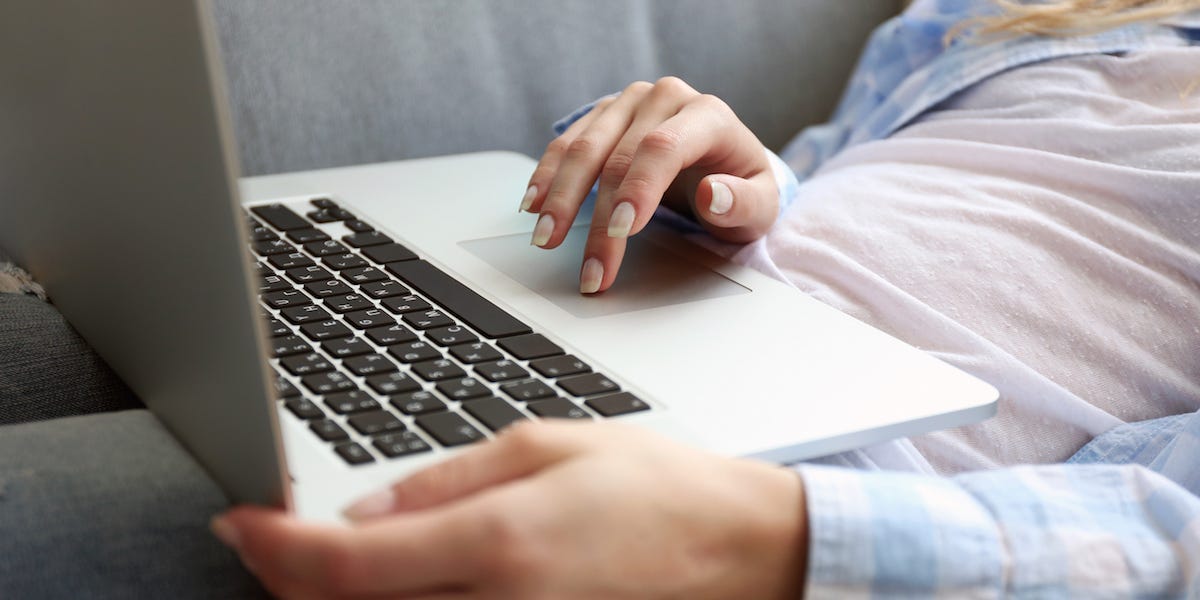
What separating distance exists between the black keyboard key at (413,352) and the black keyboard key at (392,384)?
25 millimetres

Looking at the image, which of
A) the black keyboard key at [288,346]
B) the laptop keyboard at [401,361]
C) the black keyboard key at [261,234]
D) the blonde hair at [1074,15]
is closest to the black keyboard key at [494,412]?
the laptop keyboard at [401,361]

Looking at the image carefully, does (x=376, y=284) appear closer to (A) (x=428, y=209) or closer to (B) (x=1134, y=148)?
(A) (x=428, y=209)

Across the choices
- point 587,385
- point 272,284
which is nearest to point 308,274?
point 272,284

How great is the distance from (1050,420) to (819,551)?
0.98 ft

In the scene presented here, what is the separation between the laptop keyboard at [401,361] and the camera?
1.51 feet

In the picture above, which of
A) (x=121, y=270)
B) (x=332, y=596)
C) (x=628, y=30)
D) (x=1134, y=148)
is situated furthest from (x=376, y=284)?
(x=628, y=30)

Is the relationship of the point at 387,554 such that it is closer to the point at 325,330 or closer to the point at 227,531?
the point at 227,531

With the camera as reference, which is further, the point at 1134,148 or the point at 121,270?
the point at 1134,148

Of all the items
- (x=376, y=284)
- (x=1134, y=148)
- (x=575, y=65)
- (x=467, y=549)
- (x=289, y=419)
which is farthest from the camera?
(x=575, y=65)

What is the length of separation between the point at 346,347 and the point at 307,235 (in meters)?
0.22

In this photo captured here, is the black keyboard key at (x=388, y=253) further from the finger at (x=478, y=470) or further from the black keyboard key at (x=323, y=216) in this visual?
the finger at (x=478, y=470)

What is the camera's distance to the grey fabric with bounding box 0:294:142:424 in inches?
25.0

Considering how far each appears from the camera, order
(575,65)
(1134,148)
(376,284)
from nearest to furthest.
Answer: (376,284) → (1134,148) → (575,65)

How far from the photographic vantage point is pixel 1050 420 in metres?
0.66
